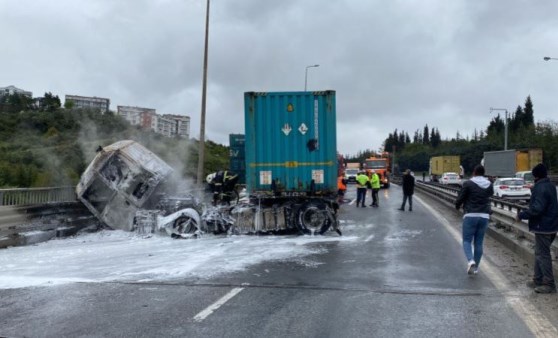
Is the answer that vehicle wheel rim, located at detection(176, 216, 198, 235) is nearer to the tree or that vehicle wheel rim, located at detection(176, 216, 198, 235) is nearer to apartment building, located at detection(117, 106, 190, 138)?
apartment building, located at detection(117, 106, 190, 138)

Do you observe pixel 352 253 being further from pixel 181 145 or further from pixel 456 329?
pixel 181 145

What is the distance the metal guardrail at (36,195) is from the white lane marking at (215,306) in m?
6.59

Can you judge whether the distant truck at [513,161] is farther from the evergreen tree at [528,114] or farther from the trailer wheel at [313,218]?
the evergreen tree at [528,114]

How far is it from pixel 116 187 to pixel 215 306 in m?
7.26

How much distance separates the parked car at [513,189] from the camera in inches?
1118

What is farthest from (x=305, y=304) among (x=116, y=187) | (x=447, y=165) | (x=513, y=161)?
(x=447, y=165)

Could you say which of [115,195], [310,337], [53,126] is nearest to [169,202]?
[115,195]

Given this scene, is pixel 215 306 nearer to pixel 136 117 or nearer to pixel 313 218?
pixel 313 218

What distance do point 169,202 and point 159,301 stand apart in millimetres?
6746

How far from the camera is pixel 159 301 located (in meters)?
6.29

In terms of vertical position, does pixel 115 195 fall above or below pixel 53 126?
below

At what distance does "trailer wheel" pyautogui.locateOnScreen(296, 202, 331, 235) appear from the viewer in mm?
12766

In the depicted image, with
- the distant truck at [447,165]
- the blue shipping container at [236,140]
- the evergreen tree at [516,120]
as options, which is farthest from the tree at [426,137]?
the blue shipping container at [236,140]

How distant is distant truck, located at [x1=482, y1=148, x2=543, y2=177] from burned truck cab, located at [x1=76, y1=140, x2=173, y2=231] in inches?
1347
